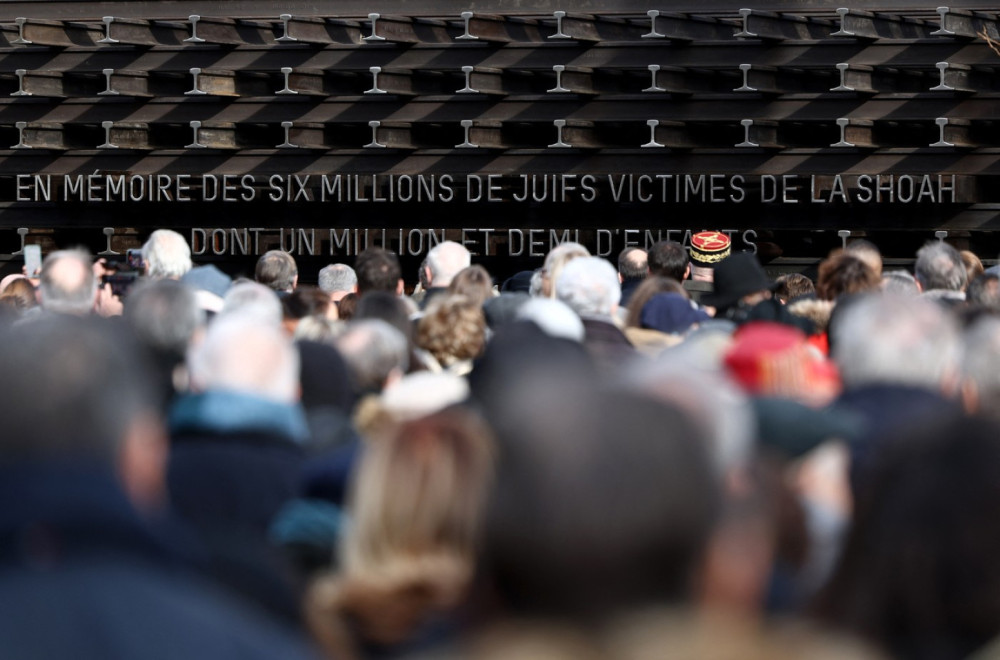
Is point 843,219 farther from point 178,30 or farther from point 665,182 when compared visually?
point 178,30

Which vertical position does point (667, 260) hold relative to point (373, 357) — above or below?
above

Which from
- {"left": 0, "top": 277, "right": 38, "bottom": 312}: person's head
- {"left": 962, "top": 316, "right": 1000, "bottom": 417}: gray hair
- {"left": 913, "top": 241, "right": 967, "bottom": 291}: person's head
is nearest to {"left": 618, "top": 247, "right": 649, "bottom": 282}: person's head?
{"left": 913, "top": 241, "right": 967, "bottom": 291}: person's head

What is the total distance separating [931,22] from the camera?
16.4 metres

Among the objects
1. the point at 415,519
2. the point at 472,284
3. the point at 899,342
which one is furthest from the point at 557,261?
the point at 415,519

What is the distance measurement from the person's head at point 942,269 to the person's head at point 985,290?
176mm

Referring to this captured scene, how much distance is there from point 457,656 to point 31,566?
1.76 feet

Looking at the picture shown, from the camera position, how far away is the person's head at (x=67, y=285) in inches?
257

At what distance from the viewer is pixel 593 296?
6.28 metres

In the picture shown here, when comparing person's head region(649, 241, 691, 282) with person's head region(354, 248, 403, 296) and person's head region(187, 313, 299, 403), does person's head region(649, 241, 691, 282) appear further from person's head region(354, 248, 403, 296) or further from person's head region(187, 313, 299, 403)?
person's head region(187, 313, 299, 403)

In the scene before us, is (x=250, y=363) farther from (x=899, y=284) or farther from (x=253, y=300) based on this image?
(x=899, y=284)

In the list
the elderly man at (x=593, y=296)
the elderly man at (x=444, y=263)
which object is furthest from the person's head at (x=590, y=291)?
the elderly man at (x=444, y=263)

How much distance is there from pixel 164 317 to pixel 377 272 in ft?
8.68

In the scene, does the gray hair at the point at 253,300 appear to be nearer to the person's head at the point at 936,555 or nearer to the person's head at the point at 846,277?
the person's head at the point at 846,277

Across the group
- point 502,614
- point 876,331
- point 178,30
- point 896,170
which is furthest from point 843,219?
point 502,614
